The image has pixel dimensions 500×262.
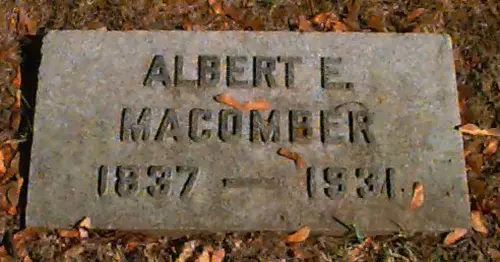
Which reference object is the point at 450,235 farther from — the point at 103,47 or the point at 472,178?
the point at 103,47

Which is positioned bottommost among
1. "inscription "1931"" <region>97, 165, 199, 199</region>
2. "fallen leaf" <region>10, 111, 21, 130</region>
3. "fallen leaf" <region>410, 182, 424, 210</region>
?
"fallen leaf" <region>410, 182, 424, 210</region>

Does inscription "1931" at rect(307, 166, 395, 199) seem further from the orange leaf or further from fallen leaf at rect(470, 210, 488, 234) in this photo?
fallen leaf at rect(470, 210, 488, 234)

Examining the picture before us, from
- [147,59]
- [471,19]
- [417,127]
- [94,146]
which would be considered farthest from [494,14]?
[94,146]

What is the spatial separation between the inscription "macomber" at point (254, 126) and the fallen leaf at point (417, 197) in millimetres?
296

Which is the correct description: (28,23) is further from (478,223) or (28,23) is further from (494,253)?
(494,253)

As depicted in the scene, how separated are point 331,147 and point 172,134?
73cm

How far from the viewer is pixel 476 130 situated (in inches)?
139

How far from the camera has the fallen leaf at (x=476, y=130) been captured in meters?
3.50

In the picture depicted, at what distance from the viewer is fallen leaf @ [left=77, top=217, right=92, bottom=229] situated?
3250mm

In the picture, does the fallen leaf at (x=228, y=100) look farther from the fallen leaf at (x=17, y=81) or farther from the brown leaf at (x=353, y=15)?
the fallen leaf at (x=17, y=81)

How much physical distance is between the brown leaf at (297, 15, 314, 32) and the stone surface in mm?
240

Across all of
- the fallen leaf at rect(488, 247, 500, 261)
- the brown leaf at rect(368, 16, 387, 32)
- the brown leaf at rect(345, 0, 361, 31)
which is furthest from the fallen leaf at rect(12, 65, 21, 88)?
the fallen leaf at rect(488, 247, 500, 261)

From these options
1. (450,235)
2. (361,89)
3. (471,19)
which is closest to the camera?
(450,235)

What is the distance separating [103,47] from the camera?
3.60 metres
